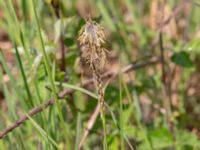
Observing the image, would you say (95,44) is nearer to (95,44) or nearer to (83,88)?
(95,44)

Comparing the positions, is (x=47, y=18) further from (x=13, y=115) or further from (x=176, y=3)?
(x=13, y=115)

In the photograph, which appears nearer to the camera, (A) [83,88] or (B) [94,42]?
(B) [94,42]

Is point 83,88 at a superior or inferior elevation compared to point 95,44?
inferior

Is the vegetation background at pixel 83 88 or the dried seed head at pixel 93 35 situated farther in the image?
the vegetation background at pixel 83 88

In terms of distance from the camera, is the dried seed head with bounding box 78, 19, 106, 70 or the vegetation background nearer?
the dried seed head with bounding box 78, 19, 106, 70

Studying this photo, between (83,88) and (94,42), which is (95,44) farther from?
(83,88)

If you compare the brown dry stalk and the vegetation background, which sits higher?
the brown dry stalk

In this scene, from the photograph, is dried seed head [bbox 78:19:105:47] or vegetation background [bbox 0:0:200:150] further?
vegetation background [bbox 0:0:200:150]

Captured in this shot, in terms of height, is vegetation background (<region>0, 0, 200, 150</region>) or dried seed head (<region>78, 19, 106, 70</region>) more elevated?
dried seed head (<region>78, 19, 106, 70</region>)

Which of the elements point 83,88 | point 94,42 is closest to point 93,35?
point 94,42
